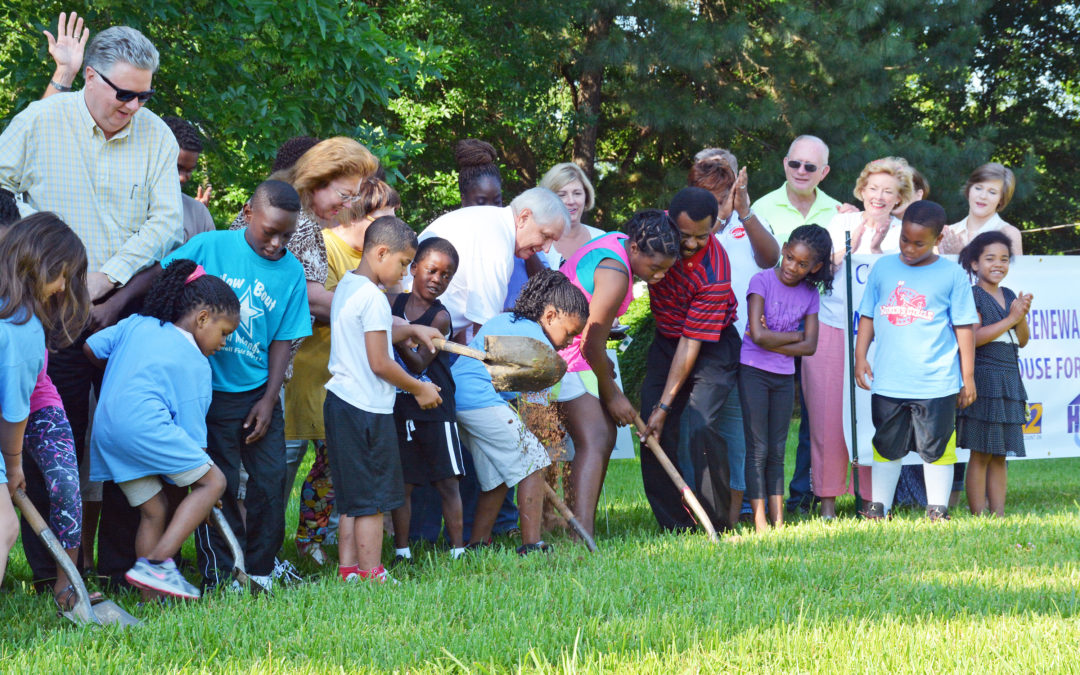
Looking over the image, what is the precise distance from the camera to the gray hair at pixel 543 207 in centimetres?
595

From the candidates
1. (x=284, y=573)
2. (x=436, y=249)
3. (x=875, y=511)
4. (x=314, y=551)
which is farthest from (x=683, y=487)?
(x=284, y=573)

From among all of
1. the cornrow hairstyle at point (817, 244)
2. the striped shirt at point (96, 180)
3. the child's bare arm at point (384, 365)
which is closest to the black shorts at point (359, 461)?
the child's bare arm at point (384, 365)

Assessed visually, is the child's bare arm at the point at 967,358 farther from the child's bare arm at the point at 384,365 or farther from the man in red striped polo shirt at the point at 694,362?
the child's bare arm at the point at 384,365

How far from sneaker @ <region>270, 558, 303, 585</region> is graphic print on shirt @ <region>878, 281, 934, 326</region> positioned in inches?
158

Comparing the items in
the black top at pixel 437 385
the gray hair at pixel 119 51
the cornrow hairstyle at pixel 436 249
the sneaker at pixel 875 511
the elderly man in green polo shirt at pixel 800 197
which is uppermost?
the gray hair at pixel 119 51

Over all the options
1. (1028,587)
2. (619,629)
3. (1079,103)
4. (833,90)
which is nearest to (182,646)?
(619,629)

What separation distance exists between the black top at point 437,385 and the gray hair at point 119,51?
5.39 feet

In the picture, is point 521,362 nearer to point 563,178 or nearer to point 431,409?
point 431,409

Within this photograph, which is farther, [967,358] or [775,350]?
[967,358]

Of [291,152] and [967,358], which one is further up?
[291,152]

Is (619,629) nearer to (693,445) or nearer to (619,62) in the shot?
(693,445)

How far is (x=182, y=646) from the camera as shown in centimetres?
365

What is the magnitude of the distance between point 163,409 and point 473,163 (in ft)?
10.0

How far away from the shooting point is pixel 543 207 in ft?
19.5
